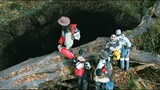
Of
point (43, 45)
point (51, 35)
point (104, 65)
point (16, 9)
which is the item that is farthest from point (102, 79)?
point (16, 9)

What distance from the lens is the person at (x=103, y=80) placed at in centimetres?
1031

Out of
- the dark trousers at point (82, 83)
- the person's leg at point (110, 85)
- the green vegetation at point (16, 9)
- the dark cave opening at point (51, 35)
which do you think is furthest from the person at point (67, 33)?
the green vegetation at point (16, 9)

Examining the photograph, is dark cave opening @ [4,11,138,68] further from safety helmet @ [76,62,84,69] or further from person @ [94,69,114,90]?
person @ [94,69,114,90]

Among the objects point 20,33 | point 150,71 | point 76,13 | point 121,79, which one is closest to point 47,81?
point 121,79

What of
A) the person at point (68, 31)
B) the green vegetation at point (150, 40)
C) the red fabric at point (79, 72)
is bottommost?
the red fabric at point (79, 72)

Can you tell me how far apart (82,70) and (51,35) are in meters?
4.72

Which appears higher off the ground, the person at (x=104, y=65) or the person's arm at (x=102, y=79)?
the person at (x=104, y=65)

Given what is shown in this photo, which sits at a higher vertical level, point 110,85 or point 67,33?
point 67,33

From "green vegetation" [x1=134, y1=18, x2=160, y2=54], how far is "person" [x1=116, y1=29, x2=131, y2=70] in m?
1.23

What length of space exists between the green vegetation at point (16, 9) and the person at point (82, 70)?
5.51 meters

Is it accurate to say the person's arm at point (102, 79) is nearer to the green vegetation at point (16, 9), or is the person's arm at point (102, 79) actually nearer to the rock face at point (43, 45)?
the rock face at point (43, 45)

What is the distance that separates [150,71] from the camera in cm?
1174

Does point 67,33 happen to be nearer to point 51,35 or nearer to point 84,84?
point 84,84

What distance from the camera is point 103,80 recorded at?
10.5 metres
